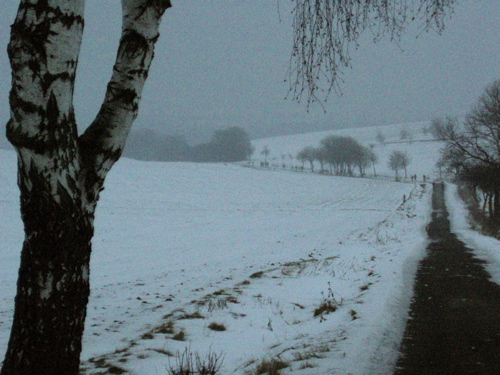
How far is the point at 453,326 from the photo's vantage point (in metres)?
4.48

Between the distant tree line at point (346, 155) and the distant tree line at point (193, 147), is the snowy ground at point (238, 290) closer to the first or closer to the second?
the distant tree line at point (346, 155)

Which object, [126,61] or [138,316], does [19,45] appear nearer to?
[126,61]

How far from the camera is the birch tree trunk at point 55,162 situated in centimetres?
221

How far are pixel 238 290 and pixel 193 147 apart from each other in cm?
13891

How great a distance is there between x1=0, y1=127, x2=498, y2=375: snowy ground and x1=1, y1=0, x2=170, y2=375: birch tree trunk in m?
1.29

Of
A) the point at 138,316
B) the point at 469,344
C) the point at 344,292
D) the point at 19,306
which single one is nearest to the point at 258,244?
the point at 344,292

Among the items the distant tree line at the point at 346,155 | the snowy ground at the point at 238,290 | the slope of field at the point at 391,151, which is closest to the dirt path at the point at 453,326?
the snowy ground at the point at 238,290

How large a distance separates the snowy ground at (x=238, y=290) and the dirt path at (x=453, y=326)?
0.25m

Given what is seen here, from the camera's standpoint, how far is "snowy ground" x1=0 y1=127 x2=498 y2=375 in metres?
3.89

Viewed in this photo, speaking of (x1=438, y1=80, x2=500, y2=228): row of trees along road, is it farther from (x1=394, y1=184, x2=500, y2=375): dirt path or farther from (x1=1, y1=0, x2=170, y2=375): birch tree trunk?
(x1=1, y1=0, x2=170, y2=375): birch tree trunk

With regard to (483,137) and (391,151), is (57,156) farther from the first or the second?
(391,151)

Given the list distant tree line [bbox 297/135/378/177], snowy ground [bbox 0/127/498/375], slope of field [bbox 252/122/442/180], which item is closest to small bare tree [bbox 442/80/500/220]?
snowy ground [bbox 0/127/498/375]

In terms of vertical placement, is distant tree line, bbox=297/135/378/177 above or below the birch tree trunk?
above

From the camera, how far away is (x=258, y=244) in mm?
17219
